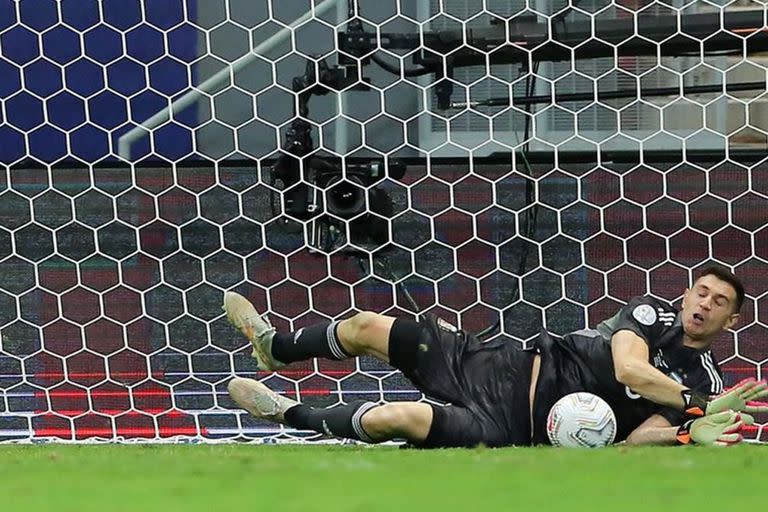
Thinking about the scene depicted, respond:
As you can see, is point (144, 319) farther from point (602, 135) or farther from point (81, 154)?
point (602, 135)

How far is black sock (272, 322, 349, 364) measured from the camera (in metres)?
3.75

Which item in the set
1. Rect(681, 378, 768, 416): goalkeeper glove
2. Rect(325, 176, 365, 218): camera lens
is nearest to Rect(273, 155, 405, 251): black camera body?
Rect(325, 176, 365, 218): camera lens

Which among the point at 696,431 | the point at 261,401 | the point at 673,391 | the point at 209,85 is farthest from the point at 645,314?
the point at 209,85

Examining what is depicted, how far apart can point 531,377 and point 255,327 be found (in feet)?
2.61

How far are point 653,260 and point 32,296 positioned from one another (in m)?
1.98

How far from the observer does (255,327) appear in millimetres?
3865

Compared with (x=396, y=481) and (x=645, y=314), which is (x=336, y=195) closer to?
(x=645, y=314)

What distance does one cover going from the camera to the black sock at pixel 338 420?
134 inches

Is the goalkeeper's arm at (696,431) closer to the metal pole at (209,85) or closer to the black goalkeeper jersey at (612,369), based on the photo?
the black goalkeeper jersey at (612,369)

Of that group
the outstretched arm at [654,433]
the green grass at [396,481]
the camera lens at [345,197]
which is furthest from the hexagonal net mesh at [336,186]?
the green grass at [396,481]

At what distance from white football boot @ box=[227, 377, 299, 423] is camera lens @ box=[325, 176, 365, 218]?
0.79 m

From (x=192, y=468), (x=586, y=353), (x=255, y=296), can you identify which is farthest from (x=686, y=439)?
(x=255, y=296)

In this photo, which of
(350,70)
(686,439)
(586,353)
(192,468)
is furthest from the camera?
(350,70)

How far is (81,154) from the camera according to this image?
4457 millimetres
